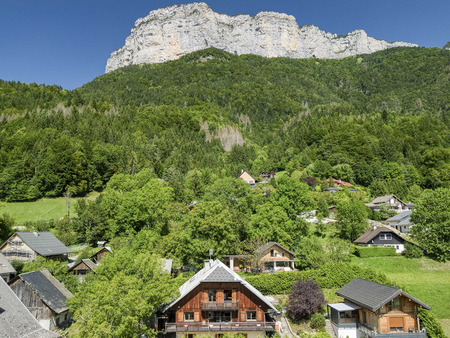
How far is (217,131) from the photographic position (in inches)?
5305

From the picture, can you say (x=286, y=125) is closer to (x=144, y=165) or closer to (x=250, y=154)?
(x=250, y=154)

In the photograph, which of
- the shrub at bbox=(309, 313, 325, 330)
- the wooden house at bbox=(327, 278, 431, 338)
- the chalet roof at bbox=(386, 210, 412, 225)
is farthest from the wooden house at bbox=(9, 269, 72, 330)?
the chalet roof at bbox=(386, 210, 412, 225)

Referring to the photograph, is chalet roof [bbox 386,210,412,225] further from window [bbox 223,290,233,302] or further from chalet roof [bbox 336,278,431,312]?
window [bbox 223,290,233,302]

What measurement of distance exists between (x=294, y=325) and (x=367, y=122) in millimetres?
109311

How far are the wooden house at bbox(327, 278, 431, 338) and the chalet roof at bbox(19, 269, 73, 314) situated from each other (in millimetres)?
27867

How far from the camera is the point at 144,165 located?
3745 inches

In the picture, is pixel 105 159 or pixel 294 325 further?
pixel 105 159

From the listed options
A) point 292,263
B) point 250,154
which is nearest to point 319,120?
point 250,154

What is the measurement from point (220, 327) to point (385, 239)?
3428 centimetres

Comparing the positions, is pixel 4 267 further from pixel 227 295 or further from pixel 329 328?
pixel 329 328

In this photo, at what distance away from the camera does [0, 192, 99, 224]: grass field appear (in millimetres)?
68625

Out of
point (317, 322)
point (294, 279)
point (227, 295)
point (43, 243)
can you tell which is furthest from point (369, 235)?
point (43, 243)

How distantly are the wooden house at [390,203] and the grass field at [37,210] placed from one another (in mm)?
70518

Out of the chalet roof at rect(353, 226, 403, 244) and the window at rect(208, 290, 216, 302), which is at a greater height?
the chalet roof at rect(353, 226, 403, 244)
